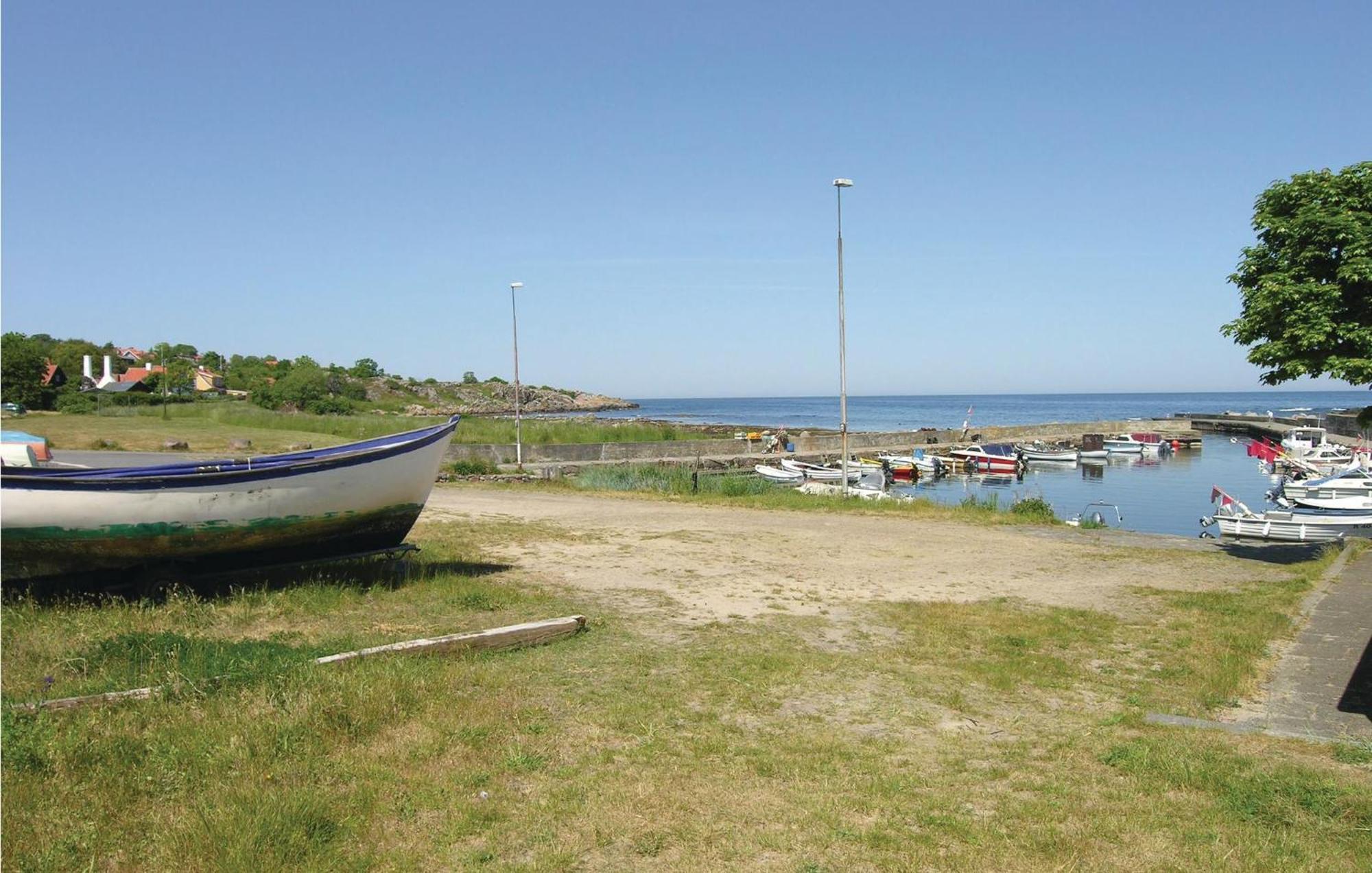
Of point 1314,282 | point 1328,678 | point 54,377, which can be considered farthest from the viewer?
point 54,377

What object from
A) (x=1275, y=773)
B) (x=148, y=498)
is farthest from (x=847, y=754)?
(x=148, y=498)

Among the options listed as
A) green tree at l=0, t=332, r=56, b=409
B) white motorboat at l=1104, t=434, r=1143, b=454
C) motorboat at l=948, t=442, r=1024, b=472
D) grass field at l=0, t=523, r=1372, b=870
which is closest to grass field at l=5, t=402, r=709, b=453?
green tree at l=0, t=332, r=56, b=409

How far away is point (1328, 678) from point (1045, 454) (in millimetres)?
52668

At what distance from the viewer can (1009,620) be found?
10031 mm

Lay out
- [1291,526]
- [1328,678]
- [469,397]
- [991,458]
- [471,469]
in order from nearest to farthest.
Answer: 1. [1328,678]
2. [1291,526]
3. [471,469]
4. [991,458]
5. [469,397]

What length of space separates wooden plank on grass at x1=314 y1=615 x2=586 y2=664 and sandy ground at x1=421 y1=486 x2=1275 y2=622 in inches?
62.4

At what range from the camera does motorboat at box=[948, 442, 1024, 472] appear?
166 ft

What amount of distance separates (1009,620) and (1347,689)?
3171 millimetres

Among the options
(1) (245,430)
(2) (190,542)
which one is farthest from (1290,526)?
(1) (245,430)

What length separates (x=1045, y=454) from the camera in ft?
189

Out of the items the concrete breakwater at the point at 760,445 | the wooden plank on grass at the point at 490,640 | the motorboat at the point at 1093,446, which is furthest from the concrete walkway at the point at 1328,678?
the motorboat at the point at 1093,446

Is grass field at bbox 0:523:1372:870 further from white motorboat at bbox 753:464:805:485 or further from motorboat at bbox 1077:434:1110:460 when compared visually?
motorboat at bbox 1077:434:1110:460

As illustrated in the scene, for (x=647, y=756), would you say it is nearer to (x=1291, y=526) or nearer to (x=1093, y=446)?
(x=1291, y=526)

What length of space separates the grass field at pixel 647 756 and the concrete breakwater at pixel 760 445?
29.7 metres
